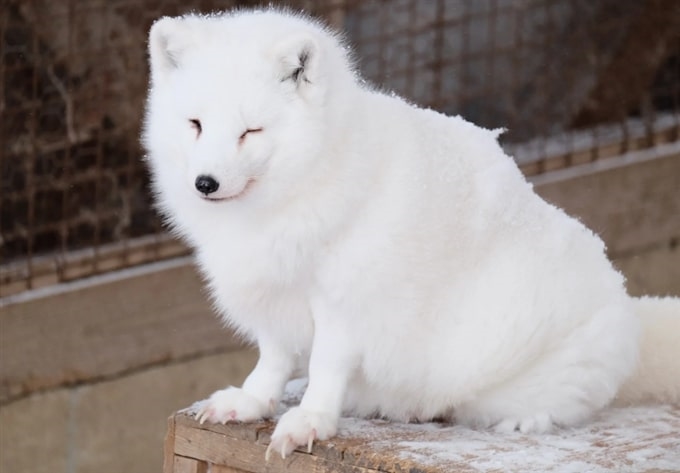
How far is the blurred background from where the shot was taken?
4.07m

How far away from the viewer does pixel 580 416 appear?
242 centimetres

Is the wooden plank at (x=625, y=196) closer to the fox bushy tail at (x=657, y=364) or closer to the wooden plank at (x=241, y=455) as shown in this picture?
the fox bushy tail at (x=657, y=364)

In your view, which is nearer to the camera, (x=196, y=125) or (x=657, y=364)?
(x=196, y=125)

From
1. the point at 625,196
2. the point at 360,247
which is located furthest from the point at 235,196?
the point at 625,196

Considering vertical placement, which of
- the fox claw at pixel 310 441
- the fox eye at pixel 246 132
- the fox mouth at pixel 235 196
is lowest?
the fox claw at pixel 310 441

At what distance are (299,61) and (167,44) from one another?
25 centimetres

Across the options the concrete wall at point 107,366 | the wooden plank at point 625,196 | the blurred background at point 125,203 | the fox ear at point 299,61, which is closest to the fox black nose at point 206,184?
the fox ear at point 299,61

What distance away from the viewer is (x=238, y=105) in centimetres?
210

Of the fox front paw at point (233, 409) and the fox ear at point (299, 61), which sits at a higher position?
the fox ear at point (299, 61)

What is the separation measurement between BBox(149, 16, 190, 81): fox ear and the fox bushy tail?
1100 mm

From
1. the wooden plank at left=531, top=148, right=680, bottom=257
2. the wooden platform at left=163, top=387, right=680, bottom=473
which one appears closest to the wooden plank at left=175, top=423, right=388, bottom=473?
the wooden platform at left=163, top=387, right=680, bottom=473

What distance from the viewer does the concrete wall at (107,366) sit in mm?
4020

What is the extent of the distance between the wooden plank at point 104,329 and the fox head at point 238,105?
1.90 meters

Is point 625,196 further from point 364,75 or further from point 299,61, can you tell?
point 299,61
